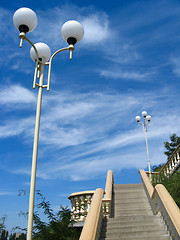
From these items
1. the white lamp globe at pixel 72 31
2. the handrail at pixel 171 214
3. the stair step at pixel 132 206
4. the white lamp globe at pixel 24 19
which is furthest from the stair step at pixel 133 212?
the white lamp globe at pixel 24 19

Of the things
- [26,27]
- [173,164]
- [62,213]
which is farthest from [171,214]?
[173,164]

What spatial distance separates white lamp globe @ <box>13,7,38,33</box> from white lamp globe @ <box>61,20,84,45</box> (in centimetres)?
67

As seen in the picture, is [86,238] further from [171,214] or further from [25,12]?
[25,12]

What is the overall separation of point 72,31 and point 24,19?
39.1 inches

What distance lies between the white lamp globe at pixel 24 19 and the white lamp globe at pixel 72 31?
671 millimetres

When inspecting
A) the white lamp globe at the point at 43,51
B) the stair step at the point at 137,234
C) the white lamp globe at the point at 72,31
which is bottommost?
the stair step at the point at 137,234

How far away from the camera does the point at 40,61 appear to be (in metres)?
5.20

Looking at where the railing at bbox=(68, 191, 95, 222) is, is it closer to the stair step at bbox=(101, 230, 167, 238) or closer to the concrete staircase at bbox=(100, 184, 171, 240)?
the concrete staircase at bbox=(100, 184, 171, 240)

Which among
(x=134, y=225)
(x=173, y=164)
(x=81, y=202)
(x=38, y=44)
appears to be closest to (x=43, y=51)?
(x=38, y=44)

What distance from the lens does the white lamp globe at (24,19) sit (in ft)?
15.1

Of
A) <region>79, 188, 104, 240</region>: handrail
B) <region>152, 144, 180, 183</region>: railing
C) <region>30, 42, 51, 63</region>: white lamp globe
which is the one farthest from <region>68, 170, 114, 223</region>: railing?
<region>30, 42, 51, 63</region>: white lamp globe

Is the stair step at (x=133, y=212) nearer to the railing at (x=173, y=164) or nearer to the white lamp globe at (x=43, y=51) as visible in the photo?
the railing at (x=173, y=164)

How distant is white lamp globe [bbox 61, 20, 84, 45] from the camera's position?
500 centimetres

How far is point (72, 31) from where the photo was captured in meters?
5.02
